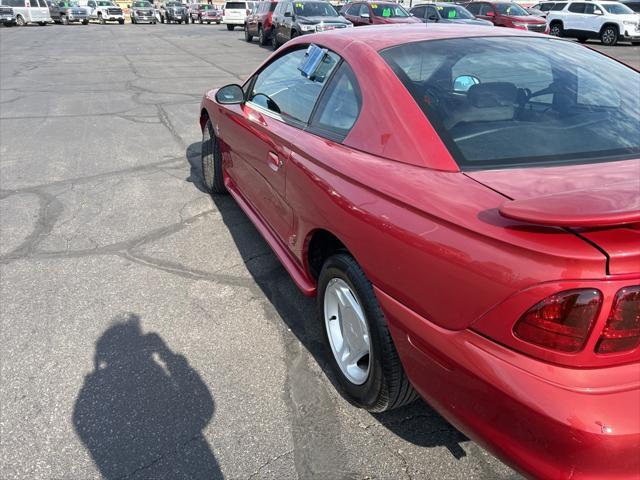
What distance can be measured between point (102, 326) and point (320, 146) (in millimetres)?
1689

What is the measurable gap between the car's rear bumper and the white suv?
23.9 meters

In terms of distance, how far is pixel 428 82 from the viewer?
2.38 m

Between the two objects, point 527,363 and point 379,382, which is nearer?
point 527,363

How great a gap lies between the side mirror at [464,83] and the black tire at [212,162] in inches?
105

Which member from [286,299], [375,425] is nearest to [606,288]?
[375,425]

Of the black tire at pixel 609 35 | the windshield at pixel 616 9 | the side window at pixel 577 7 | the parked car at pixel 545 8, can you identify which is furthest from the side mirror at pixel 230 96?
the parked car at pixel 545 8

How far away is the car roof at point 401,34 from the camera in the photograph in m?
2.68

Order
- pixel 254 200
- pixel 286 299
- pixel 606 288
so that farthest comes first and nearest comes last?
pixel 254 200 → pixel 286 299 → pixel 606 288

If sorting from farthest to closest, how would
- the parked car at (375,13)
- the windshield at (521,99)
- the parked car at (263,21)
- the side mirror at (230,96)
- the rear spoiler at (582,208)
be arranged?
the parked car at (263,21)
the parked car at (375,13)
the side mirror at (230,96)
the windshield at (521,99)
the rear spoiler at (582,208)

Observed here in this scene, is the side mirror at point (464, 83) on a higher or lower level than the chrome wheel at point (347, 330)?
higher

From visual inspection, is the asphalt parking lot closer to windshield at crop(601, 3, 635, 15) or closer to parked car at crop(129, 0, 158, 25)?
windshield at crop(601, 3, 635, 15)

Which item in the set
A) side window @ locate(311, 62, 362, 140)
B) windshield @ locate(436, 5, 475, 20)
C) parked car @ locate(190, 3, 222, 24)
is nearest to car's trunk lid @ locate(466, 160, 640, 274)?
side window @ locate(311, 62, 362, 140)

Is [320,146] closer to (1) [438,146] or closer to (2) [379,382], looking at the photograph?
(1) [438,146]

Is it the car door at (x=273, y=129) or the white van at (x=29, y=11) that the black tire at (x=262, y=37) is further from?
the white van at (x=29, y=11)
